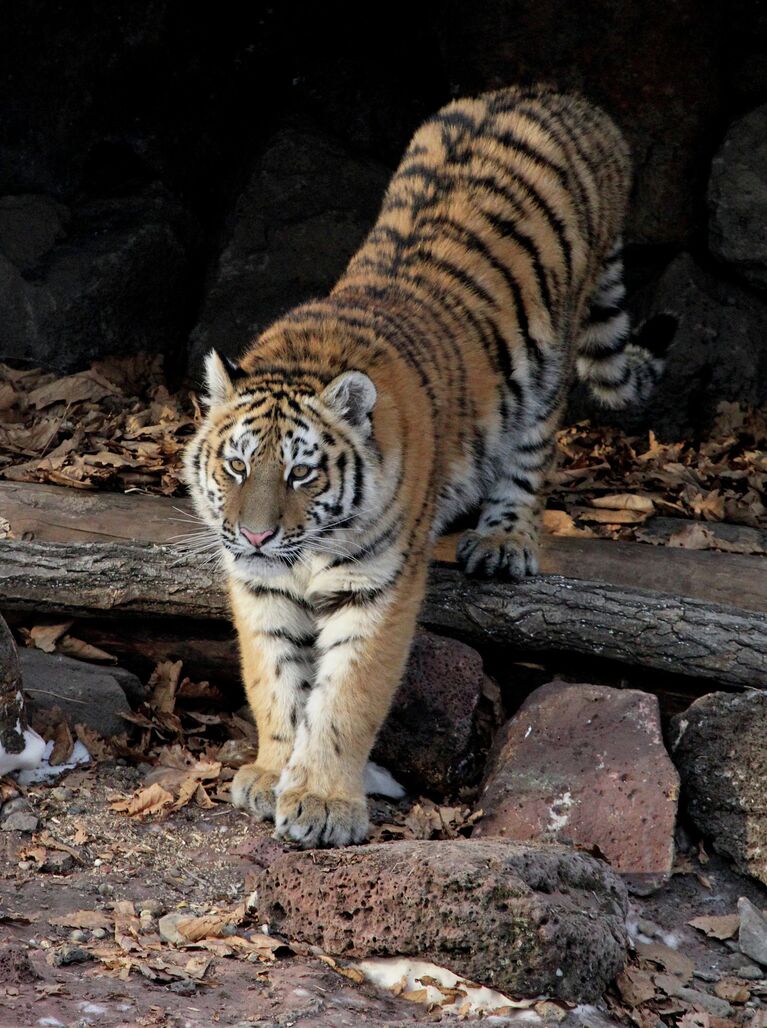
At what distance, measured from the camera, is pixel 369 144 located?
23.9 feet

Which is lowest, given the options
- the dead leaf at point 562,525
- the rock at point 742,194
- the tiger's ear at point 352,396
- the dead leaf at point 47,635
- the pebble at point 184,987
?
the pebble at point 184,987

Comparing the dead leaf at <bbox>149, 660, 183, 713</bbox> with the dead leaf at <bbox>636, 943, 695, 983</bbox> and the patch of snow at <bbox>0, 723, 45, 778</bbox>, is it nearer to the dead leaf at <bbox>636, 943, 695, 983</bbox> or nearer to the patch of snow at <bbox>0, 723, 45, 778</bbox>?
the patch of snow at <bbox>0, 723, 45, 778</bbox>

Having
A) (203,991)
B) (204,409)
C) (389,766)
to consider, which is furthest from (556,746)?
(204,409)

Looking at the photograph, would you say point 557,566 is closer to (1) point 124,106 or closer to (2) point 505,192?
(2) point 505,192

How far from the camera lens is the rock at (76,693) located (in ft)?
14.6

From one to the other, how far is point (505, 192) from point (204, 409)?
2.14m

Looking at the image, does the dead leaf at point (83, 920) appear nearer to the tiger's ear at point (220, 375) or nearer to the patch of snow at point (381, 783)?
the patch of snow at point (381, 783)

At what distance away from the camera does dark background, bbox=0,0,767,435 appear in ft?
21.8

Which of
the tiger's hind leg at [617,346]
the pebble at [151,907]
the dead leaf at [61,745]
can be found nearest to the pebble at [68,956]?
the pebble at [151,907]

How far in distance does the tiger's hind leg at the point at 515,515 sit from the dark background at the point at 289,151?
6.04 feet

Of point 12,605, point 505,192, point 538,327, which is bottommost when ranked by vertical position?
point 12,605

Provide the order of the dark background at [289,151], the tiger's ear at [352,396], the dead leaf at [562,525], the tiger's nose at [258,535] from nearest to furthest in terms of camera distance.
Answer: the tiger's nose at [258,535], the tiger's ear at [352,396], the dead leaf at [562,525], the dark background at [289,151]

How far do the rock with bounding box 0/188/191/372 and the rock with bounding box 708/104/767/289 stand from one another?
2.89m

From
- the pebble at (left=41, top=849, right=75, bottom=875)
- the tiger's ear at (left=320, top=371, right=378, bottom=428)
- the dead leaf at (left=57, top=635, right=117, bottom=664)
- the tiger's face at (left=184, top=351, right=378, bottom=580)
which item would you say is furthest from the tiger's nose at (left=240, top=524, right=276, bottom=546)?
the dead leaf at (left=57, top=635, right=117, bottom=664)
